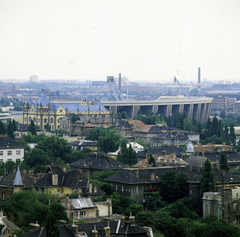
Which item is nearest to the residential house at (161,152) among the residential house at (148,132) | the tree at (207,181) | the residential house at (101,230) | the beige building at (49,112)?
the residential house at (148,132)

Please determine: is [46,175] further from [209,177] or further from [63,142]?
[63,142]

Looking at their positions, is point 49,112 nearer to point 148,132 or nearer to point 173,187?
point 148,132

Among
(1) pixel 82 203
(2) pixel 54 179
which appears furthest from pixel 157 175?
(1) pixel 82 203

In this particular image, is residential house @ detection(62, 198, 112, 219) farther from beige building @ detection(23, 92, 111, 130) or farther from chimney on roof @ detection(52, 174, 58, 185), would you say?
beige building @ detection(23, 92, 111, 130)

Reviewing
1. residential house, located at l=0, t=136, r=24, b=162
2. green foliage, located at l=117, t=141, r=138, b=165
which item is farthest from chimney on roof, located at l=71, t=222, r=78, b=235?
residential house, located at l=0, t=136, r=24, b=162

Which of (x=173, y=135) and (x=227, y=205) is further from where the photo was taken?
(x=173, y=135)

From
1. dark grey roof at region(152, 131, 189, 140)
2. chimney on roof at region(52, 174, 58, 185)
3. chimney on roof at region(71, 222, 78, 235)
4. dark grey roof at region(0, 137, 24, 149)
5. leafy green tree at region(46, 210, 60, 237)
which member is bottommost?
dark grey roof at region(152, 131, 189, 140)
